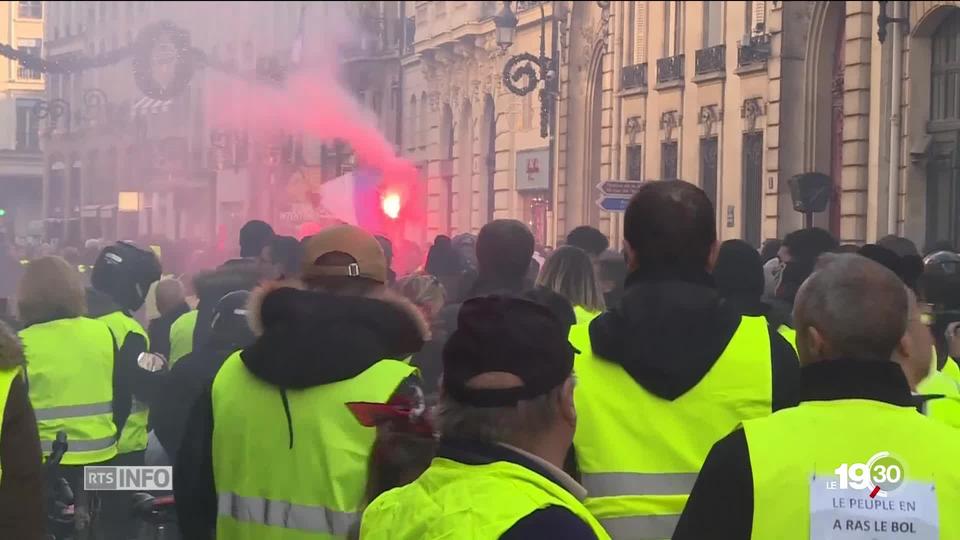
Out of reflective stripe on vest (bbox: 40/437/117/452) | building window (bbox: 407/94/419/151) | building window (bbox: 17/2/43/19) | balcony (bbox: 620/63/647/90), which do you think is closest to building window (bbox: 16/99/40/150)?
building window (bbox: 17/2/43/19)

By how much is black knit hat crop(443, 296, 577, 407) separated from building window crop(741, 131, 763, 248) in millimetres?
20095

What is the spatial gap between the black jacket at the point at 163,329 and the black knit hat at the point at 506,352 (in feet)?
19.6

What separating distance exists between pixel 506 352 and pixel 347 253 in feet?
5.44

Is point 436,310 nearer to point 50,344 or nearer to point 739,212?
point 50,344

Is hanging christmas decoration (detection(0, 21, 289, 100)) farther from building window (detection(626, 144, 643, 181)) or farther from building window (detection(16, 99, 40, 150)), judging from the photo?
building window (detection(626, 144, 643, 181))

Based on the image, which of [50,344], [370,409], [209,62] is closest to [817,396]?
[370,409]

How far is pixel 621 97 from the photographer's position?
27.5 metres

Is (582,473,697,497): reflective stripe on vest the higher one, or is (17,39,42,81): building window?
(17,39,42,81): building window

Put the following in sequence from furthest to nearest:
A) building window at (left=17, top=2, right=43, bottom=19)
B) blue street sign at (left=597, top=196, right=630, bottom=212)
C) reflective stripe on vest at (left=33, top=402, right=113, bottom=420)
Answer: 1. building window at (left=17, top=2, right=43, bottom=19)
2. blue street sign at (left=597, top=196, right=630, bottom=212)
3. reflective stripe on vest at (left=33, top=402, right=113, bottom=420)

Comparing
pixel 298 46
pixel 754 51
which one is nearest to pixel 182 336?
pixel 754 51

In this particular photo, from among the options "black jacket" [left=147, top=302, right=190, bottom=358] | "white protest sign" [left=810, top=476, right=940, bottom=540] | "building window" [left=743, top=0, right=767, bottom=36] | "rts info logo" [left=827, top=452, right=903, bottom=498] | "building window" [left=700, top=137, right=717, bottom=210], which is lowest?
"black jacket" [left=147, top=302, right=190, bottom=358]

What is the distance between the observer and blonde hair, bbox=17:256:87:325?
20.9ft

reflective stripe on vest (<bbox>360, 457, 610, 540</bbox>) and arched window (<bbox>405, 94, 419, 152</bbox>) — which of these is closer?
reflective stripe on vest (<bbox>360, 457, 610, 540</bbox>)

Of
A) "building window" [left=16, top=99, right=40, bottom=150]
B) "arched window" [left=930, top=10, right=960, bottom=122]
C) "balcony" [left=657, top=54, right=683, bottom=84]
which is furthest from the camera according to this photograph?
"building window" [left=16, top=99, right=40, bottom=150]
